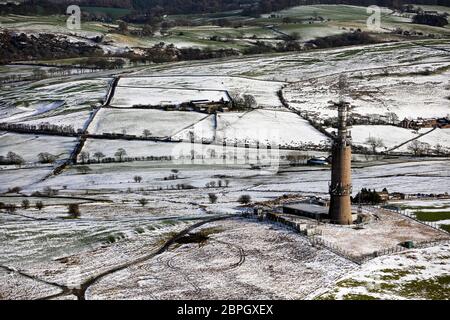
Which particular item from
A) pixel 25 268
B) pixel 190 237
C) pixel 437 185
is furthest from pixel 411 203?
pixel 25 268

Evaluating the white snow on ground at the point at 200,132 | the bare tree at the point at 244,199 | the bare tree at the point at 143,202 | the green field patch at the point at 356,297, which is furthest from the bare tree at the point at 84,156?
the green field patch at the point at 356,297

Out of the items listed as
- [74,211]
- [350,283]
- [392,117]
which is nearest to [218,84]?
[392,117]

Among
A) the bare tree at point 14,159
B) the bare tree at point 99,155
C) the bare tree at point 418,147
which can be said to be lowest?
the bare tree at point 14,159

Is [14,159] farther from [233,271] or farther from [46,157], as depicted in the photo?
[233,271]

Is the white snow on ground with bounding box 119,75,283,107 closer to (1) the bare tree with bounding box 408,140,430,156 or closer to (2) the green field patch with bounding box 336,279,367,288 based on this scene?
(1) the bare tree with bounding box 408,140,430,156

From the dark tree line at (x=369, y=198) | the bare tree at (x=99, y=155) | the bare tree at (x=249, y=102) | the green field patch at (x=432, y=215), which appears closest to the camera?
the green field patch at (x=432, y=215)

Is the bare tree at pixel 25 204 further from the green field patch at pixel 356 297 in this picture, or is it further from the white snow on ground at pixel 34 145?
the green field patch at pixel 356 297
